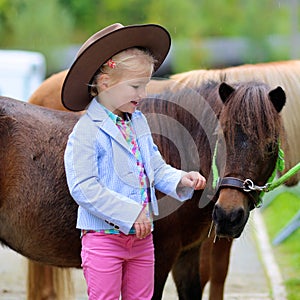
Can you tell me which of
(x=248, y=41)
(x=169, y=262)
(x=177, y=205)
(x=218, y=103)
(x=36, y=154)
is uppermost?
(x=248, y=41)

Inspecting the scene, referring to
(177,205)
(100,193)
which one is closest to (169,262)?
(177,205)

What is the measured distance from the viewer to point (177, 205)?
13.8 ft

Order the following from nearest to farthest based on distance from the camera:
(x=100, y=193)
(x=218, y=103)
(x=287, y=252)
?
(x=100, y=193)
(x=218, y=103)
(x=287, y=252)

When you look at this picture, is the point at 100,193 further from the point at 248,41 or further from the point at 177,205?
the point at 248,41

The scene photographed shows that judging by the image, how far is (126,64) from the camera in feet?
11.9

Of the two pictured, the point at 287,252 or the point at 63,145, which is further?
the point at 287,252

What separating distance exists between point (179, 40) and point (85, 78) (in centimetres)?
2768

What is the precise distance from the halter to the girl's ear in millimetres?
683

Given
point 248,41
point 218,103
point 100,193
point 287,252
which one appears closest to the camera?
point 100,193

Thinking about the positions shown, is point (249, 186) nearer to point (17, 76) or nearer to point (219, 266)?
point (219, 266)

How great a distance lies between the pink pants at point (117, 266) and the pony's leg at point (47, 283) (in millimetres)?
1976

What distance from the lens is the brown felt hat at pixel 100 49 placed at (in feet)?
12.0

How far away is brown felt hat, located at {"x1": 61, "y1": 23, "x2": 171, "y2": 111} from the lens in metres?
3.66

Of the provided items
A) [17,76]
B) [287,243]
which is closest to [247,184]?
[287,243]
